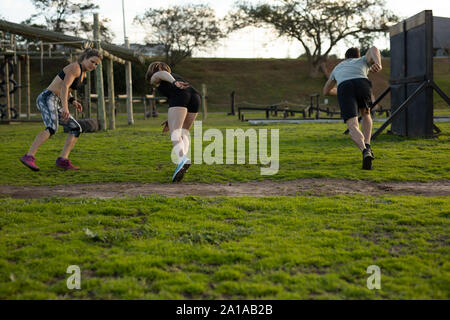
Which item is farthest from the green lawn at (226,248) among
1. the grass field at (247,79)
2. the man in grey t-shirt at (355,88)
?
the grass field at (247,79)

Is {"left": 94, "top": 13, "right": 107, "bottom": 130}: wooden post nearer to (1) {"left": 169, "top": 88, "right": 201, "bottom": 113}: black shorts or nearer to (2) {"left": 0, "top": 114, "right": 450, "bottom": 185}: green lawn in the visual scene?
(2) {"left": 0, "top": 114, "right": 450, "bottom": 185}: green lawn

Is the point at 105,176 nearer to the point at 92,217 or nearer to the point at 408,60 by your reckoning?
the point at 92,217

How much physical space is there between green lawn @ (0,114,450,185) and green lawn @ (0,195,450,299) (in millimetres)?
1745

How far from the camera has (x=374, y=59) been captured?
7.97 m

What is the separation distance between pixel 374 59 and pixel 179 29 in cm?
4475

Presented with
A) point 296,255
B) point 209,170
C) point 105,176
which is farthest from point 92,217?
point 209,170

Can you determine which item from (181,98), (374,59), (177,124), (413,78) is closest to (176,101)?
(181,98)

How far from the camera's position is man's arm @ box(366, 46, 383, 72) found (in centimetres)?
794

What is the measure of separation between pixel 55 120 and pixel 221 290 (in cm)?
574

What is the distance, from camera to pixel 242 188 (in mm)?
6512

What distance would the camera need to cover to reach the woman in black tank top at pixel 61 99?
762 centimetres

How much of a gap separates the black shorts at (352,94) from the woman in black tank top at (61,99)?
3.91m

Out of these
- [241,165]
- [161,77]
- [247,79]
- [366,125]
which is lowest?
[241,165]

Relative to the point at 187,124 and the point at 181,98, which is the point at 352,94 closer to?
the point at 187,124
